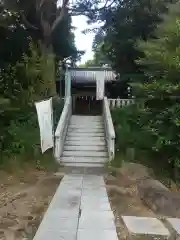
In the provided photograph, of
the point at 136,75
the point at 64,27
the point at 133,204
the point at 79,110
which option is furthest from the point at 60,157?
the point at 79,110

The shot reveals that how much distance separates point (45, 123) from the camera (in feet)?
34.8

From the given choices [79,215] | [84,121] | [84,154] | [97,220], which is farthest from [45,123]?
[97,220]

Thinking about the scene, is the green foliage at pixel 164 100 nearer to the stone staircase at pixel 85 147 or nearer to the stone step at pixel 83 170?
the stone staircase at pixel 85 147

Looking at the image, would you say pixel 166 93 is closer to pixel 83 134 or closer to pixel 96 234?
pixel 83 134

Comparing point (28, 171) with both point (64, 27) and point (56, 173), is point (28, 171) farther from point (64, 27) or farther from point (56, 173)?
point (64, 27)

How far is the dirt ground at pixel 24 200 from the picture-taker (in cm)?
529

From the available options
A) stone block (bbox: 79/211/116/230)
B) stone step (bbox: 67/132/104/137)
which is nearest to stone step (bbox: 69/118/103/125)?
stone step (bbox: 67/132/104/137)

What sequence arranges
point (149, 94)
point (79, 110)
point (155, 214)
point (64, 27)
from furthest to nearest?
point (79, 110), point (64, 27), point (149, 94), point (155, 214)

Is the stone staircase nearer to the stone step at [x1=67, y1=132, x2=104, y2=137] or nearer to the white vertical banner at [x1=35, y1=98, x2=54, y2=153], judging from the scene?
the stone step at [x1=67, y1=132, x2=104, y2=137]

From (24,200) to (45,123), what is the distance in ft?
12.5

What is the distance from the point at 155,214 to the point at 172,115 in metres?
4.07

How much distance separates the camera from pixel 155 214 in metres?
6.51

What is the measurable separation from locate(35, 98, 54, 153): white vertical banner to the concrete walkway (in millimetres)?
2200

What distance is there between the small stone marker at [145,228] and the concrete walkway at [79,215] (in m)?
0.28
